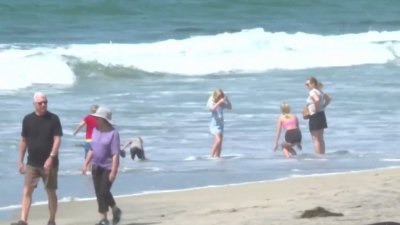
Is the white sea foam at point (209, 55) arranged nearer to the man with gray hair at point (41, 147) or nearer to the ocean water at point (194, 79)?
the ocean water at point (194, 79)

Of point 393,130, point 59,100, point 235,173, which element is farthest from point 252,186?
point 59,100

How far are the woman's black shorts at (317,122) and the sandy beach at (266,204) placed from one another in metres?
2.63

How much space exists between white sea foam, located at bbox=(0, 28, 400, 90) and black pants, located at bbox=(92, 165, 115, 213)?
14634 mm

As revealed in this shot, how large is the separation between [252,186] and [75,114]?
7008 mm

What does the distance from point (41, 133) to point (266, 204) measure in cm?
242

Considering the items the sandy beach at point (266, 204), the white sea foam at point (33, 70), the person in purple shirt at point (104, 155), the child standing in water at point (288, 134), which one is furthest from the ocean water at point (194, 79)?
the person in purple shirt at point (104, 155)

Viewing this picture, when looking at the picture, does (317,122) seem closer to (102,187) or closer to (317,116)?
(317,116)

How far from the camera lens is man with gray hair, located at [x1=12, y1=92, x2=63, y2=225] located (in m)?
12.2

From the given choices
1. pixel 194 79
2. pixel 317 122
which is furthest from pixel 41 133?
pixel 194 79

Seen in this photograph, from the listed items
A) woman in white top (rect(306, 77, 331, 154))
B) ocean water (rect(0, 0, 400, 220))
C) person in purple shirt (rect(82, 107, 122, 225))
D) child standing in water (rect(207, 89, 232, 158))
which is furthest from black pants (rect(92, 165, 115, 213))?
woman in white top (rect(306, 77, 331, 154))

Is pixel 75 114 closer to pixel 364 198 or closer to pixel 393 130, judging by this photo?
pixel 393 130

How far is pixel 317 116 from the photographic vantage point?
18.4 metres

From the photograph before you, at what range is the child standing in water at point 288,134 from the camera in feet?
58.5

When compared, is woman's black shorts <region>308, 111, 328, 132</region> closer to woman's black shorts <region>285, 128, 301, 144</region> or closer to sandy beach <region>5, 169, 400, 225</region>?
woman's black shorts <region>285, 128, 301, 144</region>
